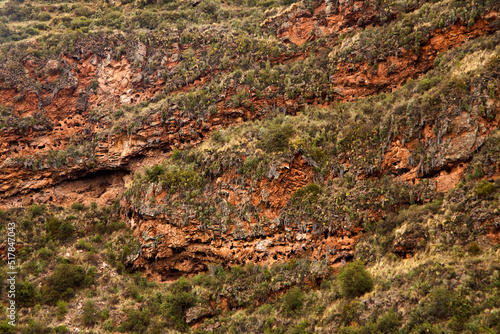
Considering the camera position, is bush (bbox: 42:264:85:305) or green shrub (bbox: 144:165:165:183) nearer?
bush (bbox: 42:264:85:305)

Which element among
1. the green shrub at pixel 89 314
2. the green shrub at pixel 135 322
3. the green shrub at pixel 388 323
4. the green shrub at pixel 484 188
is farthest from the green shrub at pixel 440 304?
the green shrub at pixel 89 314

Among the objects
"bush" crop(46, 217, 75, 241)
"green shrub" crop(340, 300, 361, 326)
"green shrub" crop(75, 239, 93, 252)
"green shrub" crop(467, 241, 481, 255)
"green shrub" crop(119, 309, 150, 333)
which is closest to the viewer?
"green shrub" crop(467, 241, 481, 255)

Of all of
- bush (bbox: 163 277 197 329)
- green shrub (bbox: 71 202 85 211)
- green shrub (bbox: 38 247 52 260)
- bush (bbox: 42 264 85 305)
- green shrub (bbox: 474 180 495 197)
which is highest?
green shrub (bbox: 474 180 495 197)

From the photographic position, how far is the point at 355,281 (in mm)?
31656

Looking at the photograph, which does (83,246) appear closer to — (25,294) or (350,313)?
(25,294)

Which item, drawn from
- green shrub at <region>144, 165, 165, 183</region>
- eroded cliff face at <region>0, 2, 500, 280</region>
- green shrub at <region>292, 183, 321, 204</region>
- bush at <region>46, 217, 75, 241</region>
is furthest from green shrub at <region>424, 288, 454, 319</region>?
bush at <region>46, 217, 75, 241</region>

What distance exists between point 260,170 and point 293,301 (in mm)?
13738

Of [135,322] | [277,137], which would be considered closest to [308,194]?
[277,137]

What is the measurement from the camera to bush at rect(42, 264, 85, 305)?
3866 cm

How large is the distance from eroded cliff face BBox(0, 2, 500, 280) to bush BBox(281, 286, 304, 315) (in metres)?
4.16

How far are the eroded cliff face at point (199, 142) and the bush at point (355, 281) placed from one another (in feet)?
14.4

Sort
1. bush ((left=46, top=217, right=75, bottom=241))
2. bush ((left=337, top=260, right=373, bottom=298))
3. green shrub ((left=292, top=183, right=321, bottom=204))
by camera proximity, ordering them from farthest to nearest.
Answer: bush ((left=46, top=217, right=75, bottom=241)) < green shrub ((left=292, top=183, right=321, bottom=204)) < bush ((left=337, top=260, right=373, bottom=298))

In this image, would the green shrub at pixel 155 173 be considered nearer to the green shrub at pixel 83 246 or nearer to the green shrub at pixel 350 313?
the green shrub at pixel 83 246

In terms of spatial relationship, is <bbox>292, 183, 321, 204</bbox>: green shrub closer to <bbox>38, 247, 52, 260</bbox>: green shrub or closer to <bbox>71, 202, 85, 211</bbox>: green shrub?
<bbox>38, 247, 52, 260</bbox>: green shrub
